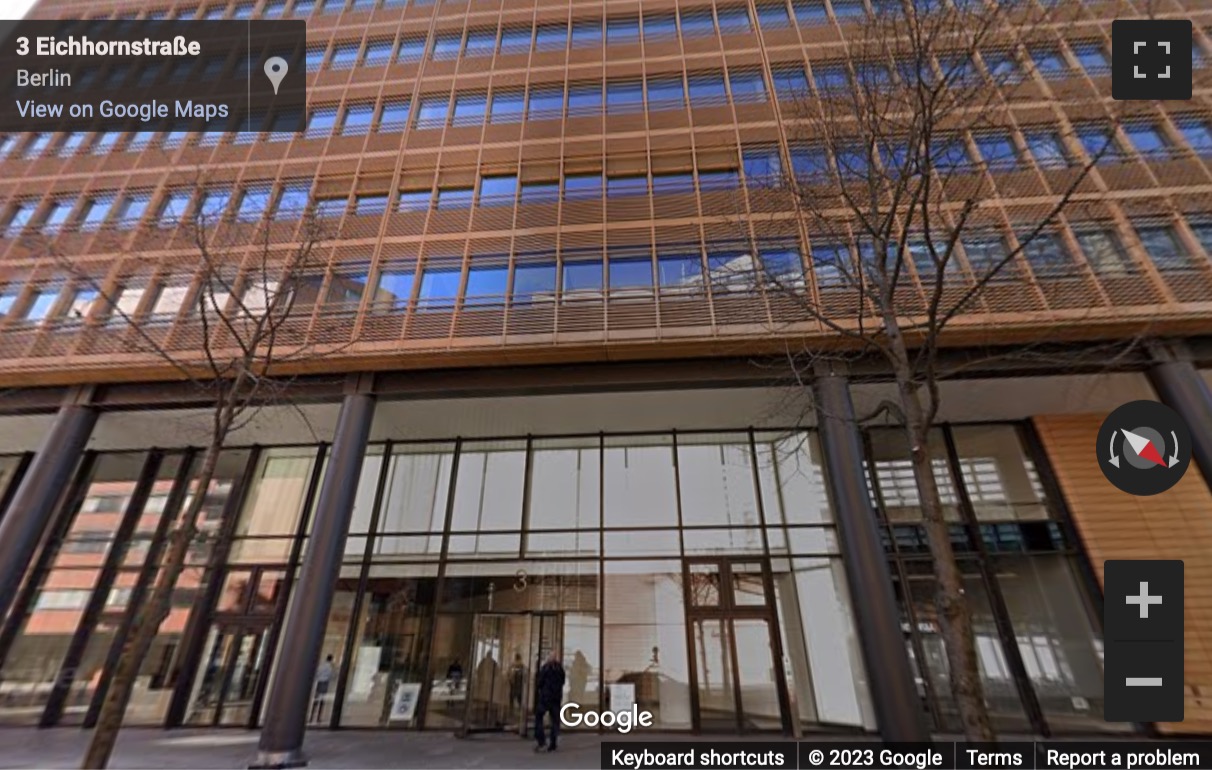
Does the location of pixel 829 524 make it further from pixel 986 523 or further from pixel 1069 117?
pixel 1069 117

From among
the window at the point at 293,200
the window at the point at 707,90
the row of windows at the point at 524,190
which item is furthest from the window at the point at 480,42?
the window at the point at 293,200

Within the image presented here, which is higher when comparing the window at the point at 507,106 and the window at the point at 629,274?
the window at the point at 507,106

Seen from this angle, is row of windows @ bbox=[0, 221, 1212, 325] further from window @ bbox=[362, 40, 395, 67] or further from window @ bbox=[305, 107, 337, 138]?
window @ bbox=[362, 40, 395, 67]

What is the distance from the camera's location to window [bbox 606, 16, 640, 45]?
18.9m

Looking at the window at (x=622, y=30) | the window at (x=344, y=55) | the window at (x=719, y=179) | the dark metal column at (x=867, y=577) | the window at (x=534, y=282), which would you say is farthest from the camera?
the window at (x=344, y=55)

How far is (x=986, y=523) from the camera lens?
14.0 meters

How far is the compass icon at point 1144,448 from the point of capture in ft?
30.1

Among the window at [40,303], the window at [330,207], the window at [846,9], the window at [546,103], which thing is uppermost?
the window at [846,9]

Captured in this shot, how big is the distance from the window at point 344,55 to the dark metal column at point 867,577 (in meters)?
18.7

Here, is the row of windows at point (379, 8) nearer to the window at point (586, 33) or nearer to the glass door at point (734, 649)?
the window at point (586, 33)

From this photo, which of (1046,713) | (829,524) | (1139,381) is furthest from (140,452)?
(1139,381)

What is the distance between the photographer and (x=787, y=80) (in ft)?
54.1

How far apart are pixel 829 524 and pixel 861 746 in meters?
4.87

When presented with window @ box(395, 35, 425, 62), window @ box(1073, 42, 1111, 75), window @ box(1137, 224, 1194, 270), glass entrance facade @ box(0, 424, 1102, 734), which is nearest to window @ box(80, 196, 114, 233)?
glass entrance facade @ box(0, 424, 1102, 734)
